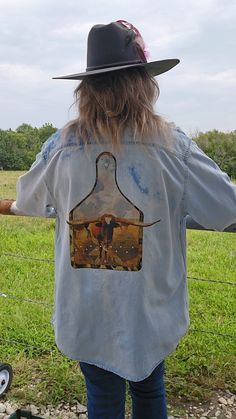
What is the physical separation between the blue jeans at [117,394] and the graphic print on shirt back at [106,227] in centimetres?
35

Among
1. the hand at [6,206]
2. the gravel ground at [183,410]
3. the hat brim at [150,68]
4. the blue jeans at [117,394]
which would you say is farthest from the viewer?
the gravel ground at [183,410]

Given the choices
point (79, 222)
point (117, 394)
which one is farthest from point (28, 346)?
point (79, 222)

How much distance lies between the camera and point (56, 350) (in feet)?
8.64

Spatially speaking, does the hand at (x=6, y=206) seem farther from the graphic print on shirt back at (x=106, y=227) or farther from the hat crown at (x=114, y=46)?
the hat crown at (x=114, y=46)

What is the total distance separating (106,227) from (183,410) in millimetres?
1260

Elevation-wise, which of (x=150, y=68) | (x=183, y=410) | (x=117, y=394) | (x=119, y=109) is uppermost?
(x=150, y=68)

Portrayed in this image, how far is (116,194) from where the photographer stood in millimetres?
1172

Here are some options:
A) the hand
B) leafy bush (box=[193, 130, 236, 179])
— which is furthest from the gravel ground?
leafy bush (box=[193, 130, 236, 179])

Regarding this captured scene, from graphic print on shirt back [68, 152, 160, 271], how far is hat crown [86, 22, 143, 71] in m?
0.24

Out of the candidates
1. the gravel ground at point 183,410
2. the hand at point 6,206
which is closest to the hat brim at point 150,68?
the hand at point 6,206

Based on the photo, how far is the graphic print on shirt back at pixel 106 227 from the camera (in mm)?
1170

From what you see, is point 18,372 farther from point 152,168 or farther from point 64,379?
point 152,168

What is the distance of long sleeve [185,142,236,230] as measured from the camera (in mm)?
1159

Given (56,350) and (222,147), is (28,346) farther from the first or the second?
(222,147)
